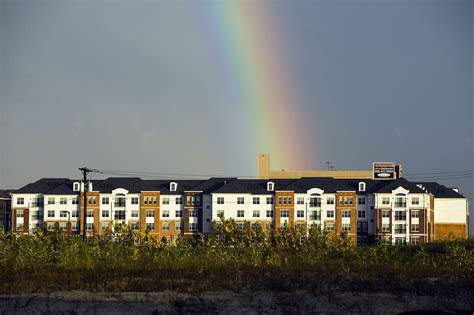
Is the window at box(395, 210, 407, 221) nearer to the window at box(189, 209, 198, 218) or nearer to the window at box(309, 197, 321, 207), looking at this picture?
the window at box(309, 197, 321, 207)

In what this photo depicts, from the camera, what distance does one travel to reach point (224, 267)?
35.5 metres

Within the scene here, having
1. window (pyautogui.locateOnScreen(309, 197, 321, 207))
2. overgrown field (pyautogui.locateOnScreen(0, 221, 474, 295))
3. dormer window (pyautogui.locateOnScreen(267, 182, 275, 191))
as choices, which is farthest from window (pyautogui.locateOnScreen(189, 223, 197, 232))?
overgrown field (pyautogui.locateOnScreen(0, 221, 474, 295))

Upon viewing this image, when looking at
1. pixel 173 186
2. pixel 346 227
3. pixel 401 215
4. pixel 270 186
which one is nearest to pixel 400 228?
pixel 401 215

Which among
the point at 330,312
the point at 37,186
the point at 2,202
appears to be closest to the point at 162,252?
the point at 330,312

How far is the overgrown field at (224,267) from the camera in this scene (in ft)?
103

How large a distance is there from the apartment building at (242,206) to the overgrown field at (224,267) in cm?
6984

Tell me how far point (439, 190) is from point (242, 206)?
33046 mm

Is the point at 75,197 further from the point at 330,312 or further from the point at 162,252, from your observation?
the point at 330,312

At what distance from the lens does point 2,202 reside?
130 meters

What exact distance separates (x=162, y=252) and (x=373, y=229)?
7731cm

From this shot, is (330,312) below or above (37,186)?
below

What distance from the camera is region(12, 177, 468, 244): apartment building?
11281 centimetres

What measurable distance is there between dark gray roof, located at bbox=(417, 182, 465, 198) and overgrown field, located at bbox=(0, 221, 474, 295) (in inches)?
3252

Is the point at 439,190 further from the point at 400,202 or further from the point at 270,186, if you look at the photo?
the point at 270,186
